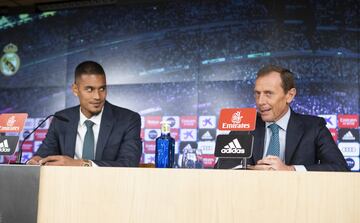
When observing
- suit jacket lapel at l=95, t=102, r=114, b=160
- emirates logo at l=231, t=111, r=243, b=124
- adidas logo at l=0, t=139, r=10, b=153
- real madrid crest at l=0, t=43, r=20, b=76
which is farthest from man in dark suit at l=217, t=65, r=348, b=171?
real madrid crest at l=0, t=43, r=20, b=76

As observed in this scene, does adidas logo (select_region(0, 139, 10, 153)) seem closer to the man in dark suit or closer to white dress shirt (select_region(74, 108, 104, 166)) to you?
white dress shirt (select_region(74, 108, 104, 166))

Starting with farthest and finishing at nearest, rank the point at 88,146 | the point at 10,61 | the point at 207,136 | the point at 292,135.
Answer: the point at 10,61, the point at 207,136, the point at 88,146, the point at 292,135

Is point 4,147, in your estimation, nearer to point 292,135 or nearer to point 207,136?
point 292,135

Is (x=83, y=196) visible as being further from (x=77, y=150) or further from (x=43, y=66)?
(x=43, y=66)

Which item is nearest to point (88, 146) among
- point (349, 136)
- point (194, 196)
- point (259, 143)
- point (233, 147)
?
point (259, 143)

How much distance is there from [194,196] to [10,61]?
3.84m

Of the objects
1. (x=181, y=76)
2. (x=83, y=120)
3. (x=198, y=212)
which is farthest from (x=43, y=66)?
(x=198, y=212)

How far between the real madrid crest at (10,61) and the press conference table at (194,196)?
350cm

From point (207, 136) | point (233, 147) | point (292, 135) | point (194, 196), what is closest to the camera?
point (194, 196)

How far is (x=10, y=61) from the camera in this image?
473cm

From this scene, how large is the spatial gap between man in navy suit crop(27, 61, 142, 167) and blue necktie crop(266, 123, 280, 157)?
664mm

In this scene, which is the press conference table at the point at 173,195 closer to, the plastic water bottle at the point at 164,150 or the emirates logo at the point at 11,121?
the emirates logo at the point at 11,121

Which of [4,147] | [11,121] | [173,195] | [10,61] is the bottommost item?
[173,195]

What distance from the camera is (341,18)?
3.98m
